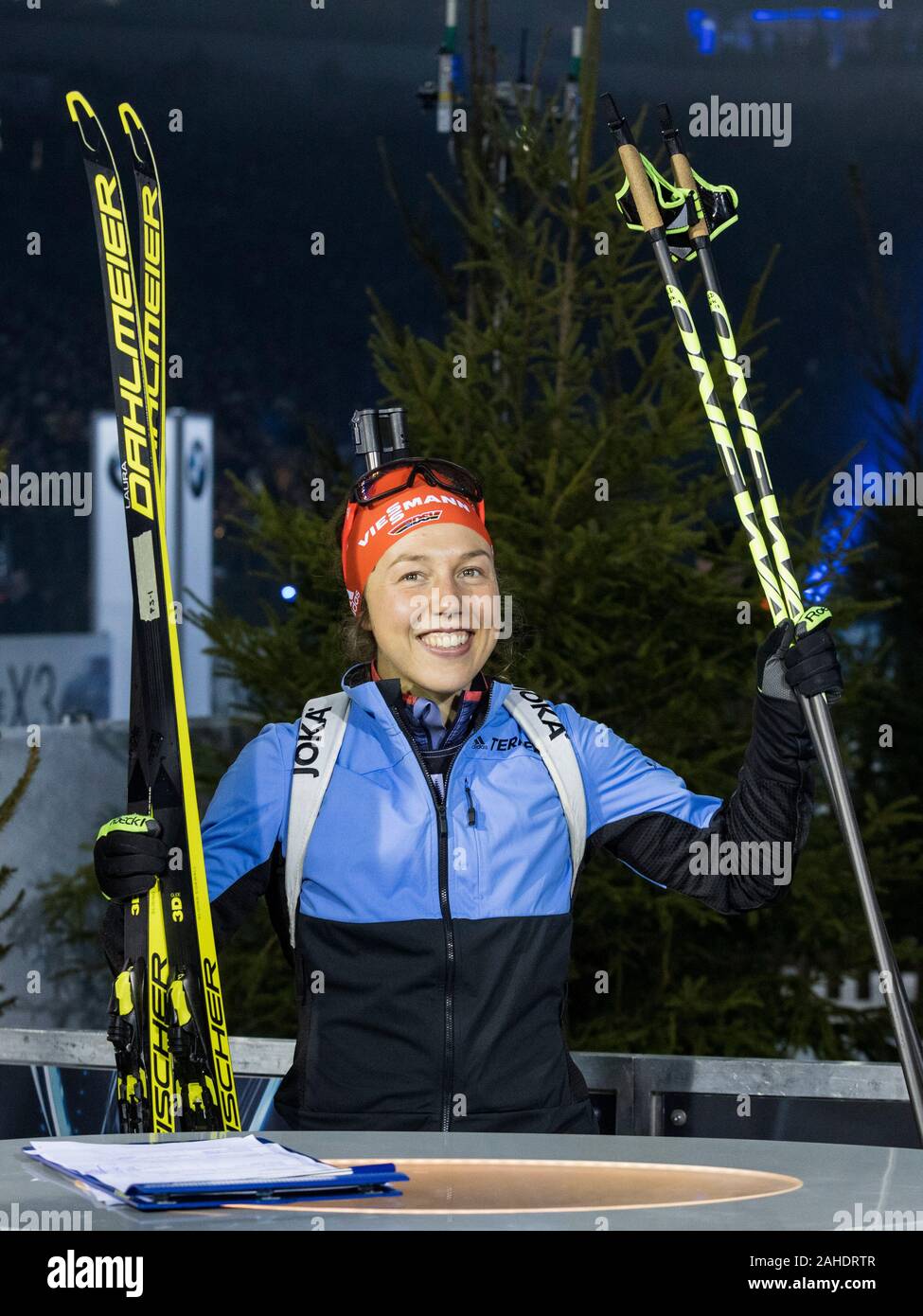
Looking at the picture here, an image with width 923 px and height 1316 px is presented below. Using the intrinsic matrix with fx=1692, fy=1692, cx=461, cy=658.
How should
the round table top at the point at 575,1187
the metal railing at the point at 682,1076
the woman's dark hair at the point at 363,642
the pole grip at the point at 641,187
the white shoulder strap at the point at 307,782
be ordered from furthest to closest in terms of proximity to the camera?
the metal railing at the point at 682,1076 < the woman's dark hair at the point at 363,642 < the pole grip at the point at 641,187 < the white shoulder strap at the point at 307,782 < the round table top at the point at 575,1187

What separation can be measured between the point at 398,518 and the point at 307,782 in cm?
37

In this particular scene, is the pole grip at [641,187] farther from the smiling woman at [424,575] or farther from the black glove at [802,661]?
the black glove at [802,661]

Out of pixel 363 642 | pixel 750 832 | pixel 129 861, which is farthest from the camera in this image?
pixel 363 642

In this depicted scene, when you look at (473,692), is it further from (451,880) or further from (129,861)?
(129,861)

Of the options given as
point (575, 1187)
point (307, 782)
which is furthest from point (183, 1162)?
point (307, 782)

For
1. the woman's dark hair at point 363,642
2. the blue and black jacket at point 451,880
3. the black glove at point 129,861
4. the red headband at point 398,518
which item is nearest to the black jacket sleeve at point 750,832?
the blue and black jacket at point 451,880

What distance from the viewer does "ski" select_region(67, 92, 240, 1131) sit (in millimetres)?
2025

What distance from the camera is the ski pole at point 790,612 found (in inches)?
74.9

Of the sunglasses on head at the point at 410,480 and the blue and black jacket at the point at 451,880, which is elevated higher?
the sunglasses on head at the point at 410,480

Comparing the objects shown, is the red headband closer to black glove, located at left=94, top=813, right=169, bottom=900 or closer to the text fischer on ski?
the text fischer on ski

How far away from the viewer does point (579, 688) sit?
12.6 ft

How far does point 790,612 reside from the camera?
2094mm

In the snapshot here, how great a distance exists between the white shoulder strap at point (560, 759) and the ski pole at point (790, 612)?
11.2 inches

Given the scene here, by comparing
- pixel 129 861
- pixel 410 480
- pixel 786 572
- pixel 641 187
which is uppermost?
pixel 641 187
